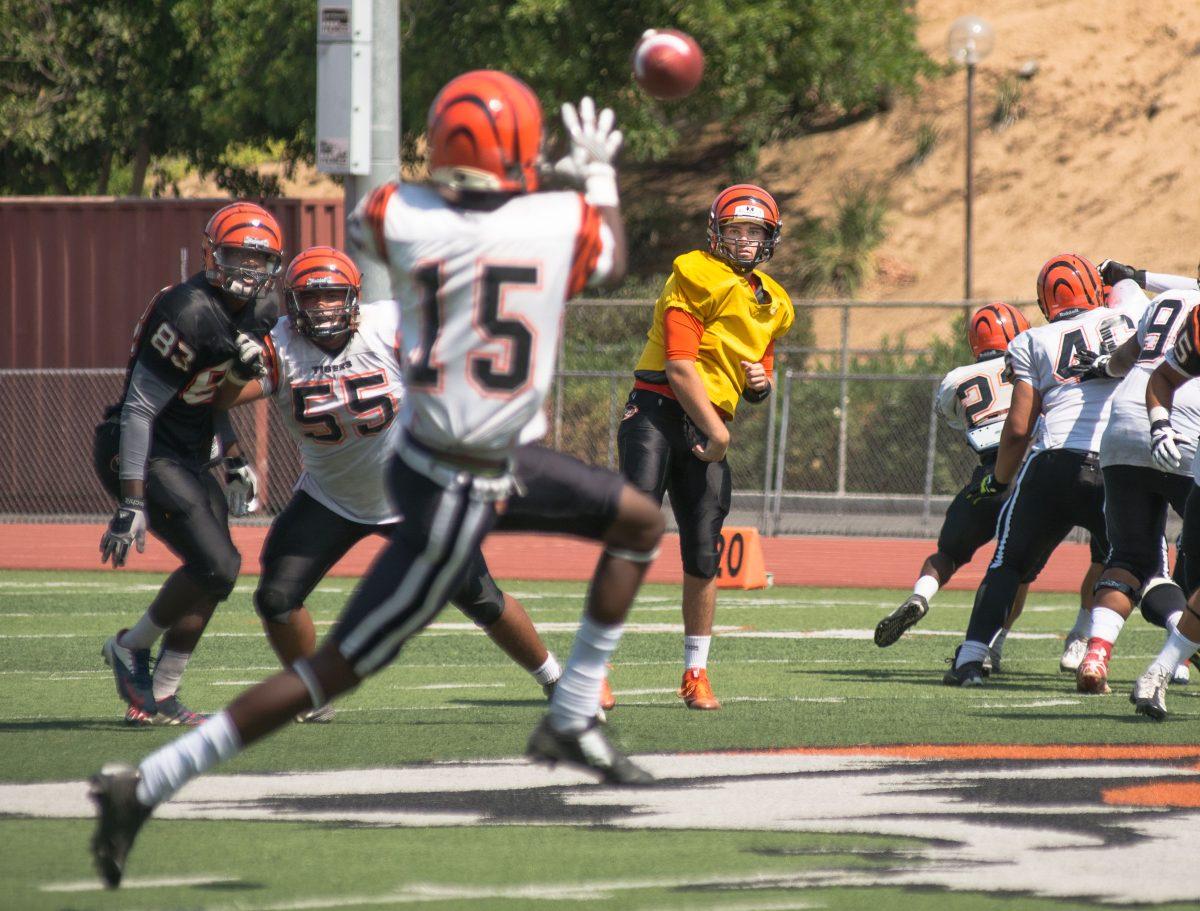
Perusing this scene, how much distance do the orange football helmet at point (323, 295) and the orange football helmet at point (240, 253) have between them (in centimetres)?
21

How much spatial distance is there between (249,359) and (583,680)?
2.21 metres

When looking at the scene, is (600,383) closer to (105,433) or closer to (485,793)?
(105,433)

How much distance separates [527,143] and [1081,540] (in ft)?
47.7

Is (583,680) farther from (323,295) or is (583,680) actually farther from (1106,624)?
(1106,624)

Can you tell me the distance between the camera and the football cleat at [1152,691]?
6840 millimetres

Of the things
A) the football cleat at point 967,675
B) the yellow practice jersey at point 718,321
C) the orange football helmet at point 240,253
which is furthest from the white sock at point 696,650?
the orange football helmet at point 240,253

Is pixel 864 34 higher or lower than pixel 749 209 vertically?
higher

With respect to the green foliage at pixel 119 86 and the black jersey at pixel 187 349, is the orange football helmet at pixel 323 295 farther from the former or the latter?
the green foliage at pixel 119 86

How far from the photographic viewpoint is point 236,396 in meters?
6.87

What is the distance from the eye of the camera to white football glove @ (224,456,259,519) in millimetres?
7137

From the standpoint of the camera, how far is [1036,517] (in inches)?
326

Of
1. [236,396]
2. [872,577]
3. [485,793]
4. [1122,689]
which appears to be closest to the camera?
[485,793]

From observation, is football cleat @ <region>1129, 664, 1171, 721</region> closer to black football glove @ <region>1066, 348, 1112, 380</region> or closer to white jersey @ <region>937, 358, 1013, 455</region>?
black football glove @ <region>1066, 348, 1112, 380</region>

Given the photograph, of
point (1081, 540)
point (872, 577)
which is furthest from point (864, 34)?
point (872, 577)
